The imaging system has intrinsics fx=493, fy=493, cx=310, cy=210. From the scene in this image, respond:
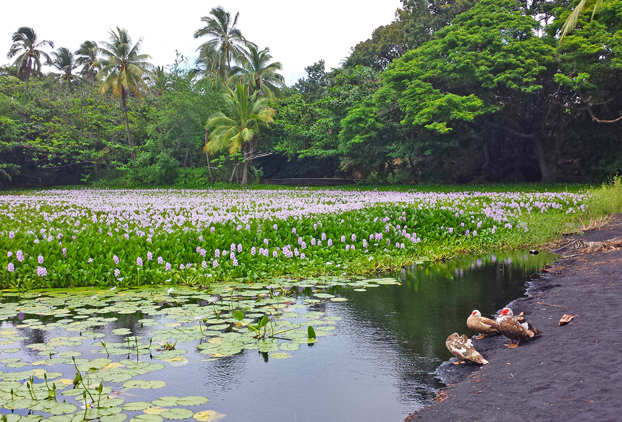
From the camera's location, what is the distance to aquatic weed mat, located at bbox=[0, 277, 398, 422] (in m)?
3.15

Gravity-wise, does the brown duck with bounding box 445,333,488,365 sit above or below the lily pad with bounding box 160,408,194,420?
above

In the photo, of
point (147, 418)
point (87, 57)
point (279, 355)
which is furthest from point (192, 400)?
point (87, 57)

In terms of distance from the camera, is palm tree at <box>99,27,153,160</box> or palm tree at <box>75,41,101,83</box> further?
palm tree at <box>75,41,101,83</box>

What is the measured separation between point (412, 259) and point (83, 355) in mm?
5869

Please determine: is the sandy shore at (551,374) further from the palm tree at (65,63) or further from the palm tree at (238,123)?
the palm tree at (65,63)

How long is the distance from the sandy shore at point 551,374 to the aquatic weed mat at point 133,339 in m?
1.45

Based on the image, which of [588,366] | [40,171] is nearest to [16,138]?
[40,171]

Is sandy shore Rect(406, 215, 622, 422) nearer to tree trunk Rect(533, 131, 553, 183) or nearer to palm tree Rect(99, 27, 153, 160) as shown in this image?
tree trunk Rect(533, 131, 553, 183)

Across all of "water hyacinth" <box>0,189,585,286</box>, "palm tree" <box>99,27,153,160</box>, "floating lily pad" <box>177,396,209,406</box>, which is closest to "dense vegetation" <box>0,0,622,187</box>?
"palm tree" <box>99,27,153,160</box>

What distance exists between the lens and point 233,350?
4.11m

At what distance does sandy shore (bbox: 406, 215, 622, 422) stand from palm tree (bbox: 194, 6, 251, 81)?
37730 mm

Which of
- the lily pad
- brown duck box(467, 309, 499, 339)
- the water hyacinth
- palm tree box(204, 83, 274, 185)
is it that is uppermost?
palm tree box(204, 83, 274, 185)

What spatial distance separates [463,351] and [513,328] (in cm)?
53

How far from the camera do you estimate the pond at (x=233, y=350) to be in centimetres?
322
